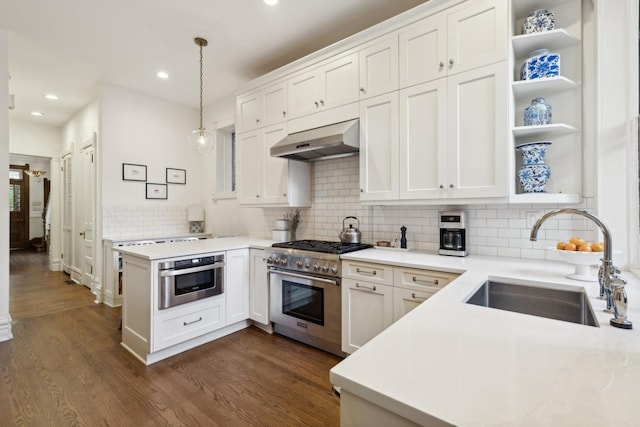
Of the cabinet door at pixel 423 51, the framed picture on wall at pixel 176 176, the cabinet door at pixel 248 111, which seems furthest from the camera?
the framed picture on wall at pixel 176 176

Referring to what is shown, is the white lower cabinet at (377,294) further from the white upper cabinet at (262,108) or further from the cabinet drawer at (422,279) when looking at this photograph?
the white upper cabinet at (262,108)

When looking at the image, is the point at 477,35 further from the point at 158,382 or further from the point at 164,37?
the point at 158,382

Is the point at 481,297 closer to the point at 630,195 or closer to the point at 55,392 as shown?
the point at 630,195

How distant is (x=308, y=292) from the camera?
277 cm

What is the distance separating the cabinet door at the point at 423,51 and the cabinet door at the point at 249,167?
5.75 ft

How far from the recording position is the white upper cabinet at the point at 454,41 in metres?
1.98

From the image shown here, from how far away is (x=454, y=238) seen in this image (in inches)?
92.9

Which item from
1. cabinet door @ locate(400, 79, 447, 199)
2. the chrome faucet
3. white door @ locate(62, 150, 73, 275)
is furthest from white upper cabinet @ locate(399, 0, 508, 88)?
white door @ locate(62, 150, 73, 275)

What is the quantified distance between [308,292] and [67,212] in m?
5.51

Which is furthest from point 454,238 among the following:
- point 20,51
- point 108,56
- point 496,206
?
A: point 20,51

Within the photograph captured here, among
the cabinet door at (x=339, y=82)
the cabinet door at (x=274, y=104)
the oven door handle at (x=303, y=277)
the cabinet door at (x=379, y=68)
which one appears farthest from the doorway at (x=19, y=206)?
the cabinet door at (x=379, y=68)

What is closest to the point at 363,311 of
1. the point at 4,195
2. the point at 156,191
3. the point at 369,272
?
the point at 369,272

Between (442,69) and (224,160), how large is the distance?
3.55 meters

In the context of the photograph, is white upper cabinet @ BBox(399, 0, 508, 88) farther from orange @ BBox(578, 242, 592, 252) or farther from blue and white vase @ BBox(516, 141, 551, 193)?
orange @ BBox(578, 242, 592, 252)
